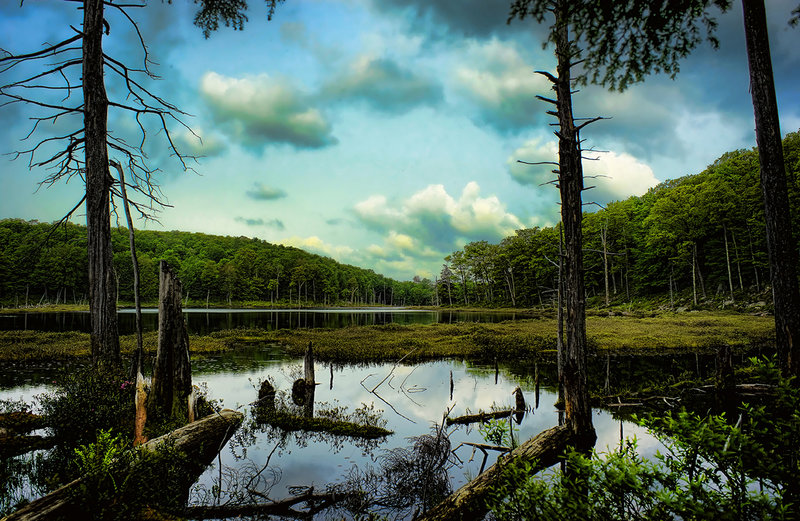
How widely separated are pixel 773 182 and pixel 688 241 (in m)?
45.9

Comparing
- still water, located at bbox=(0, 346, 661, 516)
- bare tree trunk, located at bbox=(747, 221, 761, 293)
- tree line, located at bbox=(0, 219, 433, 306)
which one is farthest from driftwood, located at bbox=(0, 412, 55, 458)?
tree line, located at bbox=(0, 219, 433, 306)

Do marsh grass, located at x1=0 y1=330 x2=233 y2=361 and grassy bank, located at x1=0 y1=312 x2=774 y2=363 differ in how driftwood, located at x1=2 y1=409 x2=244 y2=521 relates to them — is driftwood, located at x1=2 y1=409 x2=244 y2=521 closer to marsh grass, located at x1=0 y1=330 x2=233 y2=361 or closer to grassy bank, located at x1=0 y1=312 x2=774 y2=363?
grassy bank, located at x1=0 y1=312 x2=774 y2=363

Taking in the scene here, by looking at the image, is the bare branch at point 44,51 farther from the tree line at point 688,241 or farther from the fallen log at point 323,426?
the tree line at point 688,241

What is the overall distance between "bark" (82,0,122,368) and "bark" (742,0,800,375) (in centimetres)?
1412

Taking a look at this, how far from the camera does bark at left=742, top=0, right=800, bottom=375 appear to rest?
21.6ft

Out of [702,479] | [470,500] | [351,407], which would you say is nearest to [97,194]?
[351,407]

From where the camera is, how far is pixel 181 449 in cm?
729

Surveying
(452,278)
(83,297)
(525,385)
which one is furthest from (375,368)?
(83,297)

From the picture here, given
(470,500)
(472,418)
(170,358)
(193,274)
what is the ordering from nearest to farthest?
(470,500), (170,358), (472,418), (193,274)

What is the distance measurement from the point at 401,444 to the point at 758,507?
7.54m

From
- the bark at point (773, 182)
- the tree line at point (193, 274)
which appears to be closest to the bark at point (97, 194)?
the bark at point (773, 182)

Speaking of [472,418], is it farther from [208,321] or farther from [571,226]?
[208,321]

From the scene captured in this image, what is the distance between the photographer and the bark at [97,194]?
30.9ft

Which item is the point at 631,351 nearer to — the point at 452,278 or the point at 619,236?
the point at 619,236
